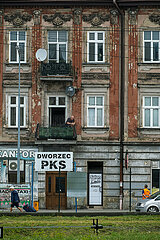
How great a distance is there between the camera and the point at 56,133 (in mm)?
37500

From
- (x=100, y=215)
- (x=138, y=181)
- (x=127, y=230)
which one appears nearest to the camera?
(x=127, y=230)

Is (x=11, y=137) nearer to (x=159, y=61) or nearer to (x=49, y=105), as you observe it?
(x=49, y=105)

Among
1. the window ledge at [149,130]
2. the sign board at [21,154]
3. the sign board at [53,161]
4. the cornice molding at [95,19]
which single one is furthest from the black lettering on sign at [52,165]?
the cornice molding at [95,19]

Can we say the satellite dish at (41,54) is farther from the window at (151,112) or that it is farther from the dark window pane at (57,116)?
the window at (151,112)

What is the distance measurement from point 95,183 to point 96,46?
879cm

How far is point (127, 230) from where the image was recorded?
21797 millimetres

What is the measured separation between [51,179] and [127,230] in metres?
16.4

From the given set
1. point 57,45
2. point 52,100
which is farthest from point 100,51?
point 52,100

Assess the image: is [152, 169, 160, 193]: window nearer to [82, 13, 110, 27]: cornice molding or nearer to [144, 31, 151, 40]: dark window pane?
[144, 31, 151, 40]: dark window pane

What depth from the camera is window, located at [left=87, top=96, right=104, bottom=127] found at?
1497 inches

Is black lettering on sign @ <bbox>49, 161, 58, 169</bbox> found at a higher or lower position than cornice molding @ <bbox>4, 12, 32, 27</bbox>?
lower

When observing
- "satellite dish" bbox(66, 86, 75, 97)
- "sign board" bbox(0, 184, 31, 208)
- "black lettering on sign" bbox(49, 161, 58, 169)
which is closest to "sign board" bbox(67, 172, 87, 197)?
"black lettering on sign" bbox(49, 161, 58, 169)

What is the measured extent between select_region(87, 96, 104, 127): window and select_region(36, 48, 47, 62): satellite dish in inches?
152

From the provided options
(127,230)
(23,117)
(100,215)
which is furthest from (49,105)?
(127,230)
